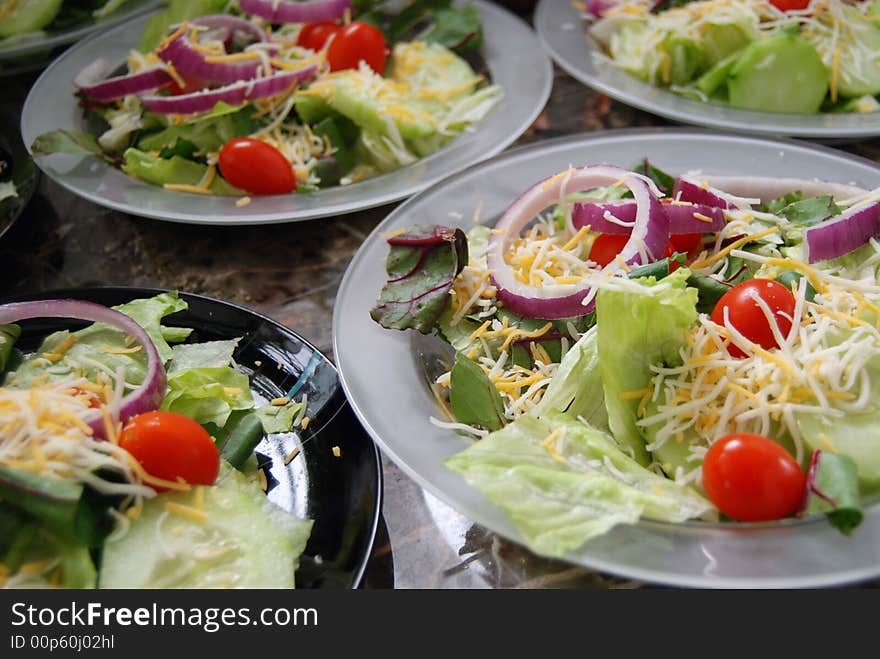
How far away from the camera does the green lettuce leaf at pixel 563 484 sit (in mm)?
1199

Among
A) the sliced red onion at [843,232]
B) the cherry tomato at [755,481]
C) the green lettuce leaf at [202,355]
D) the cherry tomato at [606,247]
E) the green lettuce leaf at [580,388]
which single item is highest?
the sliced red onion at [843,232]

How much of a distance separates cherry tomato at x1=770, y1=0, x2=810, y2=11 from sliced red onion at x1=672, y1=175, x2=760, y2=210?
1.08 m

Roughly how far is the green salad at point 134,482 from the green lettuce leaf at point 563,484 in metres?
0.31

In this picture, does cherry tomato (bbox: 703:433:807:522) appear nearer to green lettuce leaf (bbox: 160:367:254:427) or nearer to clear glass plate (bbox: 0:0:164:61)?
green lettuce leaf (bbox: 160:367:254:427)

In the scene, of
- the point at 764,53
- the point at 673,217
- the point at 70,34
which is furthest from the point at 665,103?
the point at 70,34

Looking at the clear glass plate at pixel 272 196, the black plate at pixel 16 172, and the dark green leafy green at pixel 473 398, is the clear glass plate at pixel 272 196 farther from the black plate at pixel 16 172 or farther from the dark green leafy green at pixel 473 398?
the dark green leafy green at pixel 473 398

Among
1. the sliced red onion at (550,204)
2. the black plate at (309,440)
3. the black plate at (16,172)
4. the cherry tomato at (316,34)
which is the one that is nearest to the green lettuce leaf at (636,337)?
the sliced red onion at (550,204)

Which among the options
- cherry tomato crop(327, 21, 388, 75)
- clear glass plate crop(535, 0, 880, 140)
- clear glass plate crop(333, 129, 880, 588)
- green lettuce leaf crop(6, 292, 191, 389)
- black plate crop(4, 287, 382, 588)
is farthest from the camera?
cherry tomato crop(327, 21, 388, 75)

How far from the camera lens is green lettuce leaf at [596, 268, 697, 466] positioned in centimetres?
138

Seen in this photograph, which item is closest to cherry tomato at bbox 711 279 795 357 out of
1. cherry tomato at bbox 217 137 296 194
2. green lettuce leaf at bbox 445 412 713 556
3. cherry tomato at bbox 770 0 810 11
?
green lettuce leaf at bbox 445 412 713 556

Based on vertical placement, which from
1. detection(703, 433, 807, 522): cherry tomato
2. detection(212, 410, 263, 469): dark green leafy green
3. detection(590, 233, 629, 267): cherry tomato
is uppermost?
detection(590, 233, 629, 267): cherry tomato

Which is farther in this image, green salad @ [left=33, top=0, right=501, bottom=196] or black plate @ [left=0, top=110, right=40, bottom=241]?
green salad @ [left=33, top=0, right=501, bottom=196]

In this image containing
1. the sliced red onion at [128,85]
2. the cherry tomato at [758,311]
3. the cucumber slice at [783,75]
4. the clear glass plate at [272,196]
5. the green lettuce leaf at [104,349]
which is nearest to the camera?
the cherry tomato at [758,311]

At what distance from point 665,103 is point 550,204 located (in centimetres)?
76
